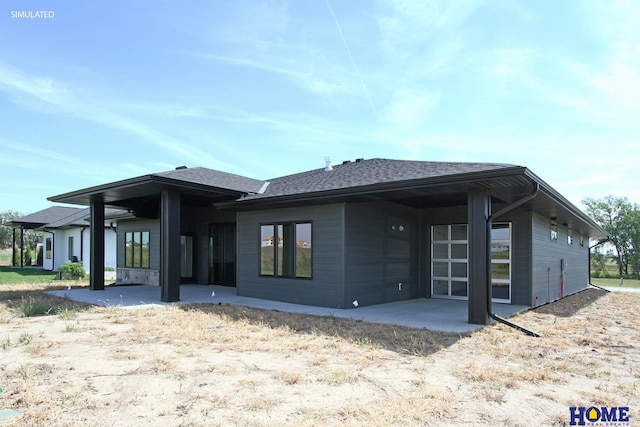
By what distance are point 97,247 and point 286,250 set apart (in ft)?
22.3

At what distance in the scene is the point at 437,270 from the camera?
38.2 ft

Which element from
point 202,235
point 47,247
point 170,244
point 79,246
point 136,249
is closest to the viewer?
point 170,244

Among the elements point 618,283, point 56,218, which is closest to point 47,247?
point 56,218

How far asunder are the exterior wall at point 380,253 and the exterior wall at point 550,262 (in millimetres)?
3025

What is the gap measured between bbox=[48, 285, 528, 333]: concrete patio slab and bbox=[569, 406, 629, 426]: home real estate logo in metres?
3.21

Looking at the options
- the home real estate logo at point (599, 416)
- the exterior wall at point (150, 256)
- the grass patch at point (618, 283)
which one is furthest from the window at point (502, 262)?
the grass patch at point (618, 283)

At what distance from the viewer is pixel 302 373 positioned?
4.49 m

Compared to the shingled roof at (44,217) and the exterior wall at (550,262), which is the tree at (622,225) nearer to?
the exterior wall at (550,262)

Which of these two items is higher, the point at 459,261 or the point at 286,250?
the point at 286,250

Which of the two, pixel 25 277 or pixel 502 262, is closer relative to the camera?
pixel 502 262

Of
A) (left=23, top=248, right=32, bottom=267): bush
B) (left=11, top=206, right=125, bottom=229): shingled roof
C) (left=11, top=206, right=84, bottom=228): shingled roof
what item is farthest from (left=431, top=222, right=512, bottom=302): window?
(left=23, top=248, right=32, bottom=267): bush

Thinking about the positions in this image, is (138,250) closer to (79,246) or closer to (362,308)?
(79,246)

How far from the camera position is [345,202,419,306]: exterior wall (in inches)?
364

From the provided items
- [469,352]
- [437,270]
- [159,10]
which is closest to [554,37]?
[437,270]
